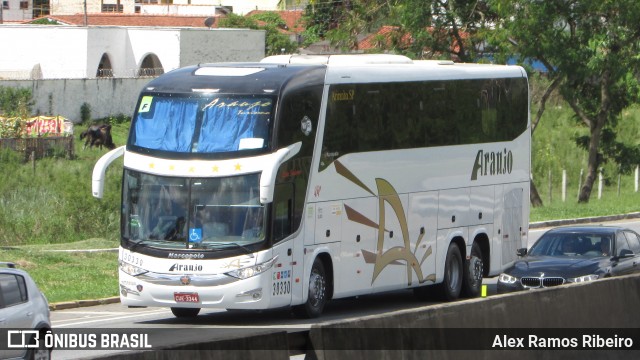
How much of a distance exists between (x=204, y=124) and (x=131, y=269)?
245cm

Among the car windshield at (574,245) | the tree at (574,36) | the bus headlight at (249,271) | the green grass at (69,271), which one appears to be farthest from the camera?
the tree at (574,36)

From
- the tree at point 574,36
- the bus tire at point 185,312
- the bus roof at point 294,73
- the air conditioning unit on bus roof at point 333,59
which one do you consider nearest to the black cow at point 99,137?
the tree at point 574,36

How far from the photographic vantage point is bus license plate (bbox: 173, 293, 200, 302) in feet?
58.5

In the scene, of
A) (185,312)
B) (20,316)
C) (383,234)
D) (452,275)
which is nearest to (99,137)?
(452,275)

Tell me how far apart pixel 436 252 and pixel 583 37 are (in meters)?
21.9

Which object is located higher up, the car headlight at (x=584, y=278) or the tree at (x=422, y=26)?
the tree at (x=422, y=26)

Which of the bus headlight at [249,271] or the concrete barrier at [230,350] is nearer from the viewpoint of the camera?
the concrete barrier at [230,350]

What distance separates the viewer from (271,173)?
17.7 metres

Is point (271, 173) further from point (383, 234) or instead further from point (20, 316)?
point (20, 316)

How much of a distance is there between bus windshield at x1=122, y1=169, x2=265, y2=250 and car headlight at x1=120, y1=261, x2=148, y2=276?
0.40 metres

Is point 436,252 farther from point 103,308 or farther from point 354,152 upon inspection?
point 103,308

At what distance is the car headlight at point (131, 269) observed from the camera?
18.2 meters

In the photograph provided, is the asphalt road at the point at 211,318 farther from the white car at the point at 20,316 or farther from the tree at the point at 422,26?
the tree at the point at 422,26

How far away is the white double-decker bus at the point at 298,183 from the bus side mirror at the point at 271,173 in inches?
1.3
